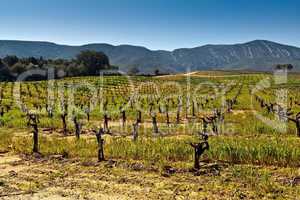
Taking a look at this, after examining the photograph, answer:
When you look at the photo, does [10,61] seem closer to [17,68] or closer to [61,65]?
[17,68]

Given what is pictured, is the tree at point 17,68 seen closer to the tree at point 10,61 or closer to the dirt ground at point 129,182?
the tree at point 10,61

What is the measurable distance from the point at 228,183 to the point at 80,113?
86.8 feet

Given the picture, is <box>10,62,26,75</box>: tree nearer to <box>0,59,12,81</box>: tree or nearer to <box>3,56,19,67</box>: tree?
<box>0,59,12,81</box>: tree

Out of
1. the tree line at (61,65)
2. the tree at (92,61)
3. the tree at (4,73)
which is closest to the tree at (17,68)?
the tree line at (61,65)

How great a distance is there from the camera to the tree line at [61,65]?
102375 millimetres

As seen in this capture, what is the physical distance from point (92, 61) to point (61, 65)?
11.2 metres

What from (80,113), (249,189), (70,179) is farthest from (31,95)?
(249,189)

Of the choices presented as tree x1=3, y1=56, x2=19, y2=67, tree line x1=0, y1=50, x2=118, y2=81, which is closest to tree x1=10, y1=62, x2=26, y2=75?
tree line x1=0, y1=50, x2=118, y2=81

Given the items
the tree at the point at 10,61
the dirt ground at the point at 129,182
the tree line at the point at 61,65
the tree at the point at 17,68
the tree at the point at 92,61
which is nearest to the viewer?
the dirt ground at the point at 129,182

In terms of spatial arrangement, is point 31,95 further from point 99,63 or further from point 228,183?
point 99,63

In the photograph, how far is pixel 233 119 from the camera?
3650 centimetres

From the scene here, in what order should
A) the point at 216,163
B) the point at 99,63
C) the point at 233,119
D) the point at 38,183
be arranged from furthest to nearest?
1. the point at 99,63
2. the point at 233,119
3. the point at 216,163
4. the point at 38,183

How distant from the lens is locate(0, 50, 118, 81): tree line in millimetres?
102375

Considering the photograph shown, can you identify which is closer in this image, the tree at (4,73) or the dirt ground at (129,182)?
the dirt ground at (129,182)
